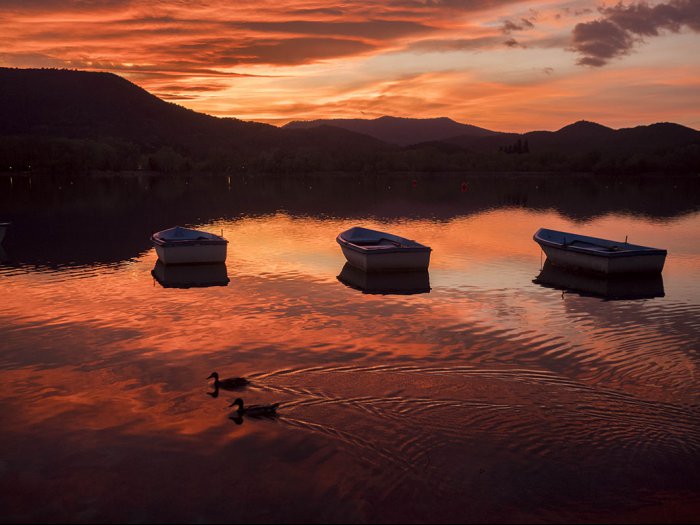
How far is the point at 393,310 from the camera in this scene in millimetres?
25625

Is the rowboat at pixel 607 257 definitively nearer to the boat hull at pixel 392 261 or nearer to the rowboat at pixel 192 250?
the boat hull at pixel 392 261

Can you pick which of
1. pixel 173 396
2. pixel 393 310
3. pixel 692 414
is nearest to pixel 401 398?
pixel 173 396

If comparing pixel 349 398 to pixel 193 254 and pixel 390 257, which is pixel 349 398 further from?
pixel 193 254

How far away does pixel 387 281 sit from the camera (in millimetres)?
31828

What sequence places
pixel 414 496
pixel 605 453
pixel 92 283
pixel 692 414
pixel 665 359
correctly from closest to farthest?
1. pixel 414 496
2. pixel 605 453
3. pixel 692 414
4. pixel 665 359
5. pixel 92 283

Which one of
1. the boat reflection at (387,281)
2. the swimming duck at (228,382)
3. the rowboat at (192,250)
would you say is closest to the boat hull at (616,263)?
the boat reflection at (387,281)

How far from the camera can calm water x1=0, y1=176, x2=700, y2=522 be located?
448 inches

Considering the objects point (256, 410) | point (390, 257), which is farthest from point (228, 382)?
point (390, 257)

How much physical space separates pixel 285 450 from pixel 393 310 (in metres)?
13.1

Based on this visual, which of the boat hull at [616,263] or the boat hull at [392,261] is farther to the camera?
the boat hull at [392,261]

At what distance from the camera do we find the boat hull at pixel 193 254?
34.7 meters

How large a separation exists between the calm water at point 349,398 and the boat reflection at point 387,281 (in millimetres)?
245

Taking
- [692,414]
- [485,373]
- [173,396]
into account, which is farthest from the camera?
[485,373]

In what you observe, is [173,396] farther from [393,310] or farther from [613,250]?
[613,250]
